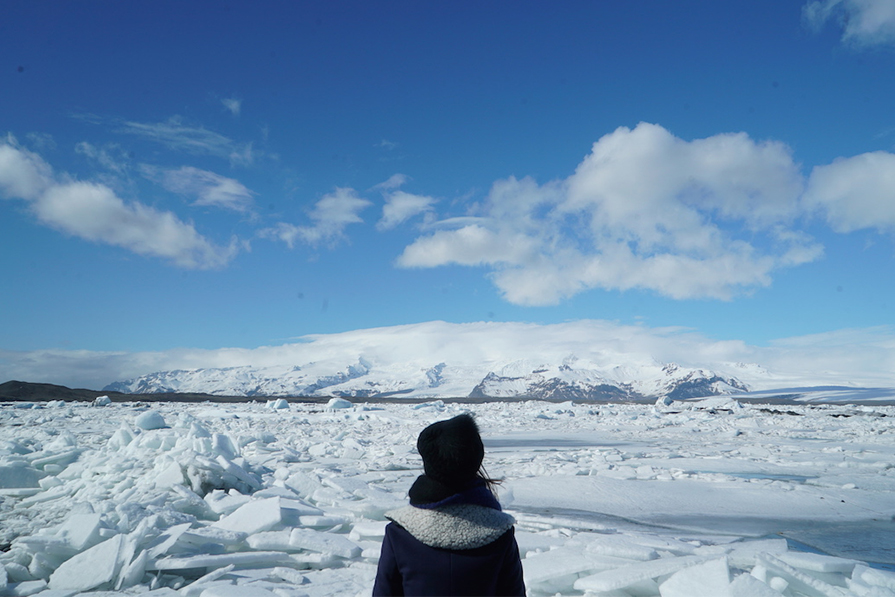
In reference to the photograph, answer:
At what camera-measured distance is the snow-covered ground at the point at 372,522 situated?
3490 mm

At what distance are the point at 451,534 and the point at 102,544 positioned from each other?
3.54 meters

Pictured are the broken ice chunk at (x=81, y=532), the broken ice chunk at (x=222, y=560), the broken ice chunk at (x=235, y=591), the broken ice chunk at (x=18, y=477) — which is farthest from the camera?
the broken ice chunk at (x=18, y=477)

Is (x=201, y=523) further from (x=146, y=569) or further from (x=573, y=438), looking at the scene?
(x=573, y=438)

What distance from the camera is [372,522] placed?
4.85m

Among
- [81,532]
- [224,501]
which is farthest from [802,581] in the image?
[81,532]

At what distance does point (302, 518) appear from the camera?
4.84 meters

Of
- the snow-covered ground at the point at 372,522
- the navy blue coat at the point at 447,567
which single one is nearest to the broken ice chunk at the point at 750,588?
the snow-covered ground at the point at 372,522

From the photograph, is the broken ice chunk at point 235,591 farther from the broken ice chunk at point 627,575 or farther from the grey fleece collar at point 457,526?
the grey fleece collar at point 457,526

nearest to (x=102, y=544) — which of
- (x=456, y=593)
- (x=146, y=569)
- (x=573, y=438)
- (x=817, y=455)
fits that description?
(x=146, y=569)

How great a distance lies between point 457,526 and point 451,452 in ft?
0.76

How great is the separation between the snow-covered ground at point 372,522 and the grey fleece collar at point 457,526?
215cm

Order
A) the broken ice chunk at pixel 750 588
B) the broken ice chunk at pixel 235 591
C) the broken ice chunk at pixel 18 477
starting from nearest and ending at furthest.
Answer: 1. the broken ice chunk at pixel 750 588
2. the broken ice chunk at pixel 235 591
3. the broken ice chunk at pixel 18 477

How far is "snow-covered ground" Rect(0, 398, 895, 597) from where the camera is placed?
349cm

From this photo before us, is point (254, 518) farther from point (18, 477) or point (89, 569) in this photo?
point (18, 477)
